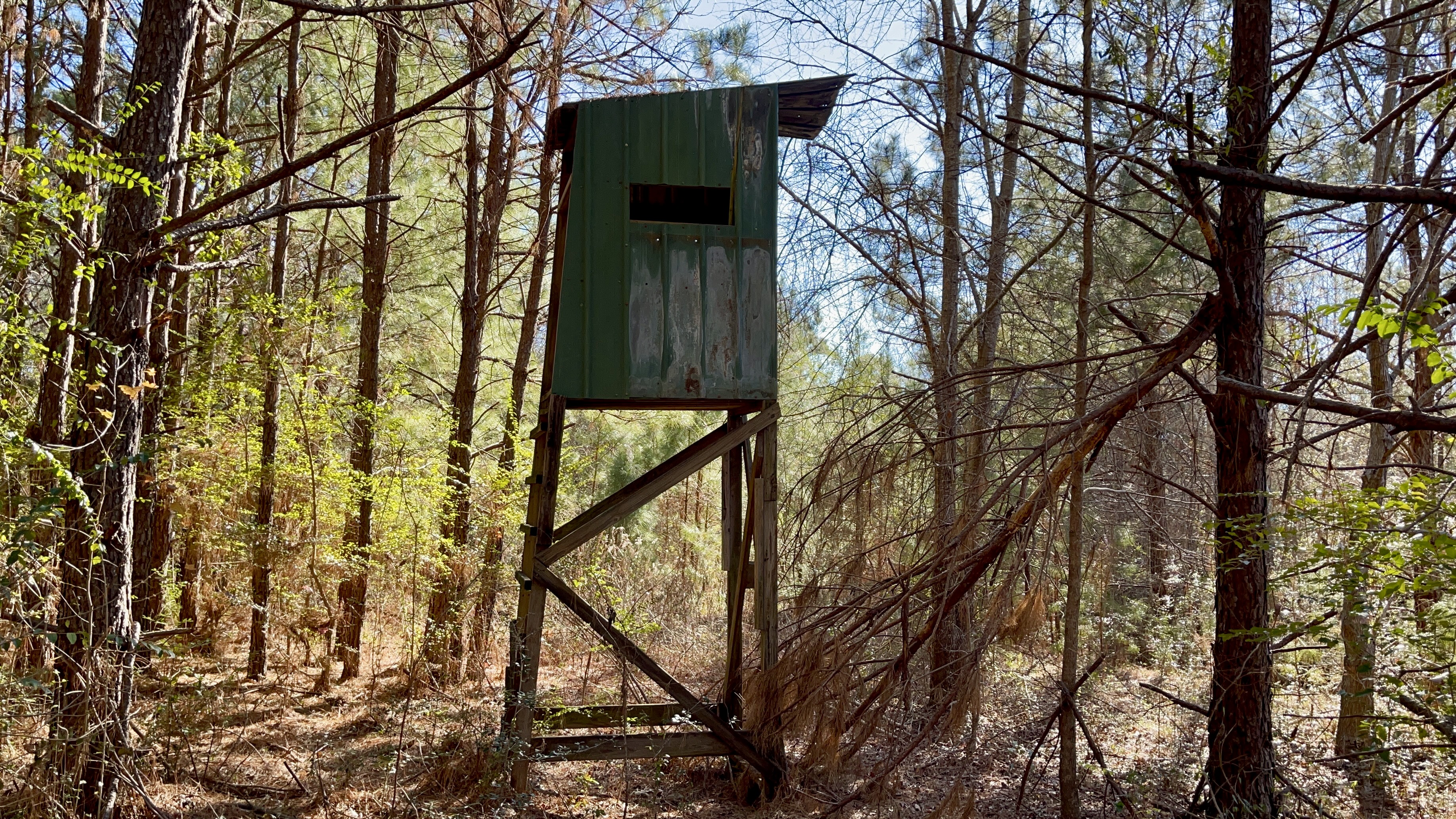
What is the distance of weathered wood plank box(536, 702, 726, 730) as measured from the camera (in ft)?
23.2

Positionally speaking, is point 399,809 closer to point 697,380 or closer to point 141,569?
point 697,380

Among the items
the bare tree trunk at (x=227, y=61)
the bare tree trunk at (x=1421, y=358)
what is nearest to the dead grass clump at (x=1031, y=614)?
the bare tree trunk at (x=1421, y=358)

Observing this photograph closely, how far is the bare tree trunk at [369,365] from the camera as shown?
9.77 metres

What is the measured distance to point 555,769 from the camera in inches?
313

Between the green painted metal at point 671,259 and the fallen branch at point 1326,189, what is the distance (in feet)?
14.7

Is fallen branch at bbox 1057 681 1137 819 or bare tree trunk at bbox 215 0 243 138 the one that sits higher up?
bare tree trunk at bbox 215 0 243 138

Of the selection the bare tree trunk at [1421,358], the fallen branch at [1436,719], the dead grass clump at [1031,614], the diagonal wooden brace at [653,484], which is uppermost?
the bare tree trunk at [1421,358]

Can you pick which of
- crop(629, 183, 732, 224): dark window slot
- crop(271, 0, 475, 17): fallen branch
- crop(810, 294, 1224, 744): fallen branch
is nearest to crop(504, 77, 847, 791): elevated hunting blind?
crop(629, 183, 732, 224): dark window slot

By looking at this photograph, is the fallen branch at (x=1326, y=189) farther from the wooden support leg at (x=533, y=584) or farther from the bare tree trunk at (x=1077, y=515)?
the wooden support leg at (x=533, y=584)

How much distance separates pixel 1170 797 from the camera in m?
6.57

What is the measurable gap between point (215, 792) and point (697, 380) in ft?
13.9

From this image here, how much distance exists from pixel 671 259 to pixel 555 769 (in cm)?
422

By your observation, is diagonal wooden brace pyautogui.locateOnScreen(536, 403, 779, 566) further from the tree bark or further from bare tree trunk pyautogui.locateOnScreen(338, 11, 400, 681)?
bare tree trunk pyautogui.locateOnScreen(338, 11, 400, 681)

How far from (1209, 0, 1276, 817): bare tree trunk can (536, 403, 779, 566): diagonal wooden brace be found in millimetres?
3044
